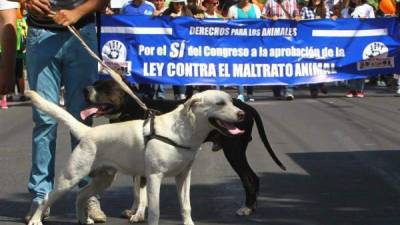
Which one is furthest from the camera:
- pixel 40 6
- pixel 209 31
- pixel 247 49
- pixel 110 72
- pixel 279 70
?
pixel 279 70

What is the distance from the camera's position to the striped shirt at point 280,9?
18.3m

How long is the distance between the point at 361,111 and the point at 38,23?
9.29m

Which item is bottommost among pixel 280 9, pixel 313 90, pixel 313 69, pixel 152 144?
pixel 313 90

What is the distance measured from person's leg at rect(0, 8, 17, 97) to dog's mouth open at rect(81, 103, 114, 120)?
561 millimetres

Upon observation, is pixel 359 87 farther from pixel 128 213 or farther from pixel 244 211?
pixel 128 213

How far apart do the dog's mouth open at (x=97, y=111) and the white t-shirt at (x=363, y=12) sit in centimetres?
1330

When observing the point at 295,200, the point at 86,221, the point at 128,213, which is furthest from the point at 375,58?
the point at 86,221

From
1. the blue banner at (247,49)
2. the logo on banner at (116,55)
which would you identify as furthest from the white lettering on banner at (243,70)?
the logo on banner at (116,55)

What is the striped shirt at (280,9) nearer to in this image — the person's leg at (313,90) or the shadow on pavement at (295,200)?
the person's leg at (313,90)

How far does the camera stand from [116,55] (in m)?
16.1

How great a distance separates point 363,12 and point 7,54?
45.9 ft

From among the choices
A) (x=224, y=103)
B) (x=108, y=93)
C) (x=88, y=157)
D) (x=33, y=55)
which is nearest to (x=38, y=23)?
(x=33, y=55)

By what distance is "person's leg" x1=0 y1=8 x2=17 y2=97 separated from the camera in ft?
20.0

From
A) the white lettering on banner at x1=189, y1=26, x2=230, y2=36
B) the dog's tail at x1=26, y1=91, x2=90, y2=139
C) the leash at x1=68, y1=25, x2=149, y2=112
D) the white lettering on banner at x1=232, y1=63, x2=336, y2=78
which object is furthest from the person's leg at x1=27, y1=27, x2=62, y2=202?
the white lettering on banner at x1=232, y1=63, x2=336, y2=78
